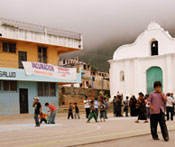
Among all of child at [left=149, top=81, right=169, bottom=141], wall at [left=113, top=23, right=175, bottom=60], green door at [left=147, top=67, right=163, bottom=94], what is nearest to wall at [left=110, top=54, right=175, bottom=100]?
green door at [left=147, top=67, right=163, bottom=94]

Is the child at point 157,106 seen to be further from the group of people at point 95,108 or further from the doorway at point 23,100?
the doorway at point 23,100

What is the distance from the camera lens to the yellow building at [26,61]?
26.9 m

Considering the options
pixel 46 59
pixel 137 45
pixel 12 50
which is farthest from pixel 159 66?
pixel 12 50

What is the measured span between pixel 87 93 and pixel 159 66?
1163 centimetres

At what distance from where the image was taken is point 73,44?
1283 inches

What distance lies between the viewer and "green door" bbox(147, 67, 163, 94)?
40.7 meters

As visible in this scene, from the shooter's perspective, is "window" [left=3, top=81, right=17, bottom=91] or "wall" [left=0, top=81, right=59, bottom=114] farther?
"window" [left=3, top=81, right=17, bottom=91]

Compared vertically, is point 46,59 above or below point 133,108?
above

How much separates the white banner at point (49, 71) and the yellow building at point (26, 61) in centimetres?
17

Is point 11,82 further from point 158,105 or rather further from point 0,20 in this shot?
point 158,105

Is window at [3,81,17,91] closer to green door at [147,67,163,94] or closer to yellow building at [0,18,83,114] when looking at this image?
yellow building at [0,18,83,114]

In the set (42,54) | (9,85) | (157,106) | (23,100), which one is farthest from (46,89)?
(157,106)

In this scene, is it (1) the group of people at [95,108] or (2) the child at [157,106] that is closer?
(2) the child at [157,106]

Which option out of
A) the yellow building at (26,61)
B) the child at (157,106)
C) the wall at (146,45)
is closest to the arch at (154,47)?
the wall at (146,45)
